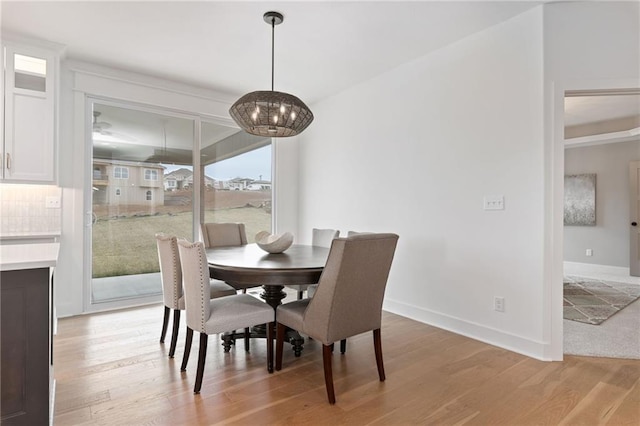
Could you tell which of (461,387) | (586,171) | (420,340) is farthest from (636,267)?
(461,387)

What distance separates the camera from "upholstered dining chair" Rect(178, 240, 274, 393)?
208 centimetres

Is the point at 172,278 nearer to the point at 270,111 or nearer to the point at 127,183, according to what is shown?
the point at 270,111

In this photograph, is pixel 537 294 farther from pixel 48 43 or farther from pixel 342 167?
pixel 48 43

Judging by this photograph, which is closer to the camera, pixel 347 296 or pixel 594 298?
pixel 347 296

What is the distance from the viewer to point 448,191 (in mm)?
3273

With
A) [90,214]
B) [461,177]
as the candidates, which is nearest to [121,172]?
[90,214]

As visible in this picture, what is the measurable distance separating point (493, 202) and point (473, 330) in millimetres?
1141

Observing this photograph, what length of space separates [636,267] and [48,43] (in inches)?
333

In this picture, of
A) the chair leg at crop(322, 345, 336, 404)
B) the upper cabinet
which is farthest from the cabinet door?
the chair leg at crop(322, 345, 336, 404)

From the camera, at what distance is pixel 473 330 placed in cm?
303

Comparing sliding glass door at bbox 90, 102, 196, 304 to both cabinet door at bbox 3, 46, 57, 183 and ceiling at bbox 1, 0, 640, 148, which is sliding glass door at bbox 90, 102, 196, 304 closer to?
ceiling at bbox 1, 0, 640, 148

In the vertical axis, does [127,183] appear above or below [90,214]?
above

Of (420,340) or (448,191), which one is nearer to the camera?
(420,340)

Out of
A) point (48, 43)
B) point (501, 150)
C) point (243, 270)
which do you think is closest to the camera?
point (243, 270)
